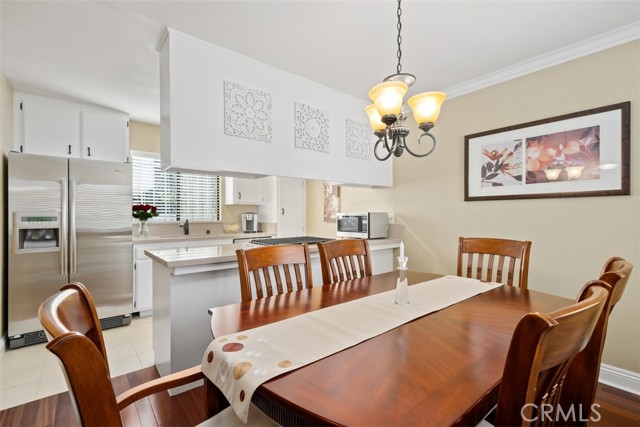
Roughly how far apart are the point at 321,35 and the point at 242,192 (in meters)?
2.80

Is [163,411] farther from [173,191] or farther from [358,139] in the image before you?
[173,191]

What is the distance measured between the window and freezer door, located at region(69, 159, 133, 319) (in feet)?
2.40

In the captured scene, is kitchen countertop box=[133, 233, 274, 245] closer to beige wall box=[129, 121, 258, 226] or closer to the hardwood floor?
beige wall box=[129, 121, 258, 226]

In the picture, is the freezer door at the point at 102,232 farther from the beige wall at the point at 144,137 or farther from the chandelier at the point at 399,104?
the chandelier at the point at 399,104

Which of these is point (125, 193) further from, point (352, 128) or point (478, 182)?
point (478, 182)

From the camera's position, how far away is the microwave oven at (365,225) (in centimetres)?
322

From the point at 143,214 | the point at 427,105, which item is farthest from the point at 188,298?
the point at 143,214

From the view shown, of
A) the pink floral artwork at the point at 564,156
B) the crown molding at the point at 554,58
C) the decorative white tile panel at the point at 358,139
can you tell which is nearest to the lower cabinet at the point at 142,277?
the decorative white tile panel at the point at 358,139

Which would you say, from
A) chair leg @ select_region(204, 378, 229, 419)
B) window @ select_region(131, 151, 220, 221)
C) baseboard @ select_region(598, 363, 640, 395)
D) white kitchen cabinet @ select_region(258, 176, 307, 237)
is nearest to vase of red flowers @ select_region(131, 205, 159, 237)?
window @ select_region(131, 151, 220, 221)

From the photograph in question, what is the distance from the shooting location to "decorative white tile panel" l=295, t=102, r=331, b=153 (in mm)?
2729

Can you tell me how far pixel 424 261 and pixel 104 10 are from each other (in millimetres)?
3276

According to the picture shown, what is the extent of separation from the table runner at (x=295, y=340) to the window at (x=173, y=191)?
333 cm

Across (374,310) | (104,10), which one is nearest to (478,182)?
(374,310)

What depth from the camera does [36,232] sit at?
2.77m
